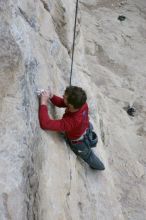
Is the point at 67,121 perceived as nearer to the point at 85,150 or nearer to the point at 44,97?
the point at 44,97

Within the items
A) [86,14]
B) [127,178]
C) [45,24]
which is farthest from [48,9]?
[86,14]

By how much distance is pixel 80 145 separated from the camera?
425 centimetres

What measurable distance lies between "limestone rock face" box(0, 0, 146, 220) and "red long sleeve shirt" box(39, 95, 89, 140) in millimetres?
67

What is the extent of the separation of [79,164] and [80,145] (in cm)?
39

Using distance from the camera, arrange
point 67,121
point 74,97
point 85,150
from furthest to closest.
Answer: point 85,150, point 67,121, point 74,97

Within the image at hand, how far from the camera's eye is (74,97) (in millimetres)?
3682

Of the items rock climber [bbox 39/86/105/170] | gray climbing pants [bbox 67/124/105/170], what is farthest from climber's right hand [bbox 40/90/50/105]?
gray climbing pants [bbox 67/124/105/170]

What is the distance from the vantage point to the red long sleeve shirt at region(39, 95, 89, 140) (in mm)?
3637

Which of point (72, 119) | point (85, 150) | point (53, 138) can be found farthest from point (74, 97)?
point (85, 150)

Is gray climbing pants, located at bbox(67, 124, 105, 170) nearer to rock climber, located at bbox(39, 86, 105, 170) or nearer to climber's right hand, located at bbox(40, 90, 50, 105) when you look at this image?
rock climber, located at bbox(39, 86, 105, 170)

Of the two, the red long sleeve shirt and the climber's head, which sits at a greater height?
the climber's head

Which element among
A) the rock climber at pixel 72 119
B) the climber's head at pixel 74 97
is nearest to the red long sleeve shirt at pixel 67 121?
the rock climber at pixel 72 119

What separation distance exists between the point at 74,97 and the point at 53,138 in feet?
1.41

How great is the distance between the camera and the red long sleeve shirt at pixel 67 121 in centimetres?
364
